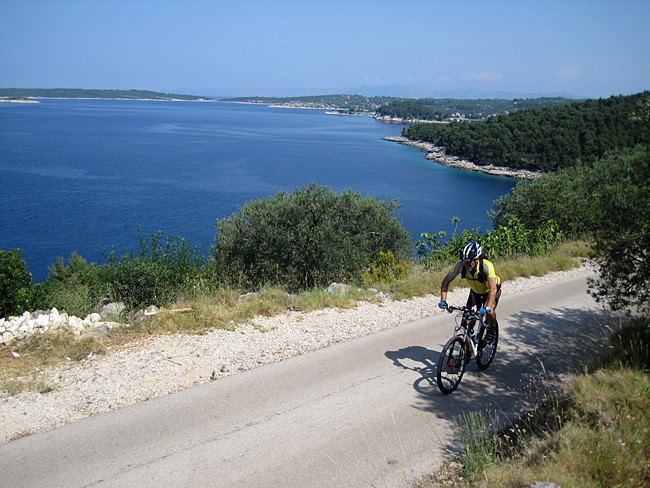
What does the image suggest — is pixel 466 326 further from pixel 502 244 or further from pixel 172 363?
pixel 502 244

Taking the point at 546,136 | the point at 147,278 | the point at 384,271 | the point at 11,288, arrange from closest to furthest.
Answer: the point at 11,288
the point at 147,278
the point at 384,271
the point at 546,136

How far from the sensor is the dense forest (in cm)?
9219

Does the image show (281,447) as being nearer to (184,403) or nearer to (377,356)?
(184,403)

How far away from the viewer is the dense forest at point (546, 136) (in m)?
92.2

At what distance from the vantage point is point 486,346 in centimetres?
732

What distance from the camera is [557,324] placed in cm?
966

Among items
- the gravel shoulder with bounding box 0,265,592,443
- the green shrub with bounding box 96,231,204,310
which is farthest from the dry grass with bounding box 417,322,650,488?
the green shrub with bounding box 96,231,204,310

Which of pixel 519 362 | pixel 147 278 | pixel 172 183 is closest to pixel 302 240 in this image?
pixel 147 278

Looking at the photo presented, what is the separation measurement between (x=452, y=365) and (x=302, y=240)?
29.9 feet

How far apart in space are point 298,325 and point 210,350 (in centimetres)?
178

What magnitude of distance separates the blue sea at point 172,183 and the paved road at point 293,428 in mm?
24443

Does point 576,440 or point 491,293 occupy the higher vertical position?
point 491,293

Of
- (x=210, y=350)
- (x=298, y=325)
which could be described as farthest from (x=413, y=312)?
(x=210, y=350)

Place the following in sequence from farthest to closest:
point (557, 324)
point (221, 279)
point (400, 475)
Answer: point (221, 279) < point (557, 324) < point (400, 475)
